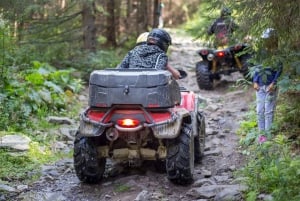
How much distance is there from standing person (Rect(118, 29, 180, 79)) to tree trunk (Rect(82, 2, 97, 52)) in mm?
6524

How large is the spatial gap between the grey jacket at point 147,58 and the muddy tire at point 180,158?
115cm

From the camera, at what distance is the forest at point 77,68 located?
17.7ft

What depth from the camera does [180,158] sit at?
5.88m

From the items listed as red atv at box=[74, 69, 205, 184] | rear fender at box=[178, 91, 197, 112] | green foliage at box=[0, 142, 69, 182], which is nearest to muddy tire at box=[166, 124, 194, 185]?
red atv at box=[74, 69, 205, 184]

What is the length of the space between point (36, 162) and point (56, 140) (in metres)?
1.27

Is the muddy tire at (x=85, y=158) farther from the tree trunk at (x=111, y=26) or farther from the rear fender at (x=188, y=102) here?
the tree trunk at (x=111, y=26)

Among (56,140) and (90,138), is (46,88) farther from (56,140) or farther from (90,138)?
(90,138)

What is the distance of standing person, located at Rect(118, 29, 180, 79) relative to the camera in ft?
22.1

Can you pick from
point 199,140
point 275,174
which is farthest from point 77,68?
point 275,174

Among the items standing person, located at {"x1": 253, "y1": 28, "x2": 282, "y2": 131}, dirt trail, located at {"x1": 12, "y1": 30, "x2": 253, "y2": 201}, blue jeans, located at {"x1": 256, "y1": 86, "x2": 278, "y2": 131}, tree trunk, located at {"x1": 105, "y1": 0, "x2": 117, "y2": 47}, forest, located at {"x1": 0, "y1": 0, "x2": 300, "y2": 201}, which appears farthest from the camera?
tree trunk, located at {"x1": 105, "y1": 0, "x2": 117, "y2": 47}

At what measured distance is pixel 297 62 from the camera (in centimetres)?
494

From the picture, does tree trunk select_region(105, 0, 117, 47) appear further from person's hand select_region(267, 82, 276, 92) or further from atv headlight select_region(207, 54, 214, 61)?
person's hand select_region(267, 82, 276, 92)

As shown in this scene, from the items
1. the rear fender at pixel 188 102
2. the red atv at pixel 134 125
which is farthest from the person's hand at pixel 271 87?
the red atv at pixel 134 125

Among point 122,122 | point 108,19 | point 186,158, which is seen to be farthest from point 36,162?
point 108,19
